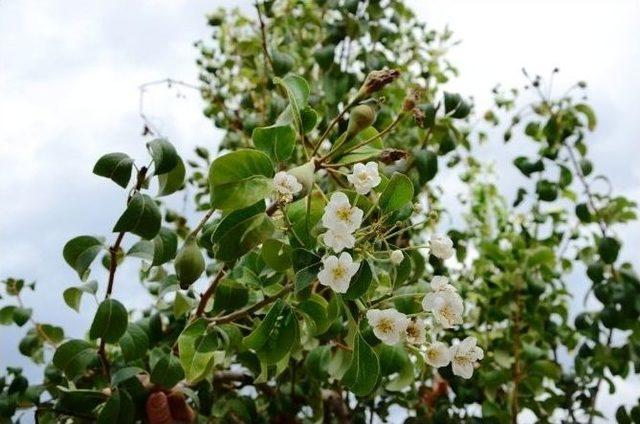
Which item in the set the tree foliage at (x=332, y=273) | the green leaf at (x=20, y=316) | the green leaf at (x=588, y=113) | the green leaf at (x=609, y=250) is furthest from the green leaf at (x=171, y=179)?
the green leaf at (x=588, y=113)

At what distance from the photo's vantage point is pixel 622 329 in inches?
77.2

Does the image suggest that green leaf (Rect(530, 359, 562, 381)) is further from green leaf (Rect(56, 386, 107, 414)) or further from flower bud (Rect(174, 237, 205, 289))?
flower bud (Rect(174, 237, 205, 289))

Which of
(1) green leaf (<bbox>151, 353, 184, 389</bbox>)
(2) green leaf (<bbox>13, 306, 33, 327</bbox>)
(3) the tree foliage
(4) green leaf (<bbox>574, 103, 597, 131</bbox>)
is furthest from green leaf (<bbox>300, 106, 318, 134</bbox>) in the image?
(4) green leaf (<bbox>574, 103, 597, 131</bbox>)

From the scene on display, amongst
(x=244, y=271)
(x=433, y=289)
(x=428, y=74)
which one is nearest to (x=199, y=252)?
(x=244, y=271)

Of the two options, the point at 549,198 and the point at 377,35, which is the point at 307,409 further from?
the point at 377,35

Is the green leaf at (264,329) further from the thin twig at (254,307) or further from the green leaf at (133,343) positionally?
the green leaf at (133,343)

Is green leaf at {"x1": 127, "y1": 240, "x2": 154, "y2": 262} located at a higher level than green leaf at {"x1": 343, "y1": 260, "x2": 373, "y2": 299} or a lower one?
higher

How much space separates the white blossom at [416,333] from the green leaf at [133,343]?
0.65m

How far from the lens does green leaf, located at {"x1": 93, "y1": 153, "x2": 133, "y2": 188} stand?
1.05 meters

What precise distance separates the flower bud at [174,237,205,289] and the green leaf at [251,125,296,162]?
0.55ft

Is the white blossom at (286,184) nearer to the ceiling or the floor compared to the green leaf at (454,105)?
nearer to the floor

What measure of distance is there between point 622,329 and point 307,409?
88 cm

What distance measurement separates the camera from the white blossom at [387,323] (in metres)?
0.93

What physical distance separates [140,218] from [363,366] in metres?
0.38
